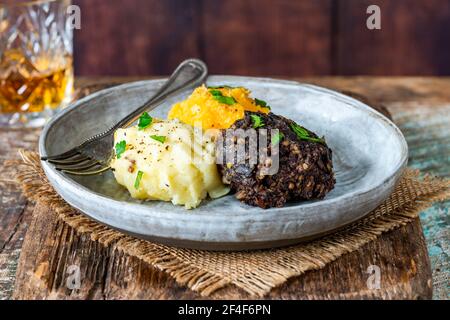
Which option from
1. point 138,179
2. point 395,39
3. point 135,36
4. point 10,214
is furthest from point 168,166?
point 395,39

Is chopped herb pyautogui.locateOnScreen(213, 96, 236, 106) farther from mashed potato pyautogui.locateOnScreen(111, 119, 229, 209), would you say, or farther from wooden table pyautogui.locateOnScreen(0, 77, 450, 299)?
wooden table pyautogui.locateOnScreen(0, 77, 450, 299)

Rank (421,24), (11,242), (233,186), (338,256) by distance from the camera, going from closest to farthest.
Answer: (338,256)
(233,186)
(11,242)
(421,24)

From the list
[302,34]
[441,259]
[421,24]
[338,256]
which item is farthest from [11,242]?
[421,24]

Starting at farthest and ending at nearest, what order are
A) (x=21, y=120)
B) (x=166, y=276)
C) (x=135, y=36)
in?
(x=135, y=36) → (x=21, y=120) → (x=166, y=276)

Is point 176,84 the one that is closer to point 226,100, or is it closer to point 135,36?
point 226,100

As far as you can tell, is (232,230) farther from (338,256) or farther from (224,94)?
(224,94)
